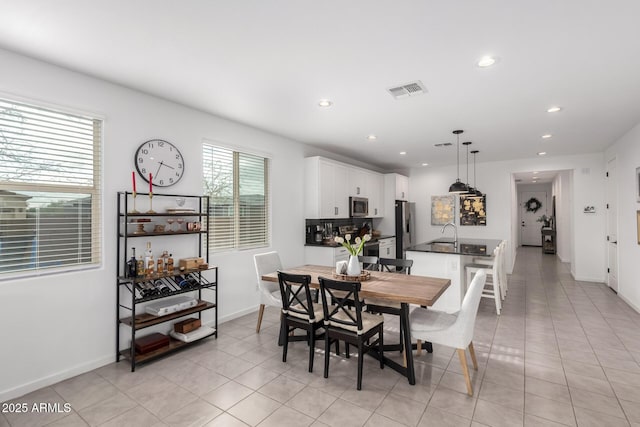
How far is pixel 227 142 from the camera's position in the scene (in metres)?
4.16

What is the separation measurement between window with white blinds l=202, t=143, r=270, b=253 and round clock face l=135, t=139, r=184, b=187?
414 mm

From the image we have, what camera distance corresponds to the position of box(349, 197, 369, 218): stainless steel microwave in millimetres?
6250

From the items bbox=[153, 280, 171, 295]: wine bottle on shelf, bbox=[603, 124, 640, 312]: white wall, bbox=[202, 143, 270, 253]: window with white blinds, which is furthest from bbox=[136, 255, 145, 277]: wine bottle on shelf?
bbox=[603, 124, 640, 312]: white wall

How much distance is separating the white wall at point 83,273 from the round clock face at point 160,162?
0.07 m

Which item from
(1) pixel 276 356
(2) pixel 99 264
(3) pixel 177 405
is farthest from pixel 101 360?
(1) pixel 276 356

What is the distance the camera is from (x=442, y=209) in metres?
7.99

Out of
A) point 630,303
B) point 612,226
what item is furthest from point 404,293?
point 612,226

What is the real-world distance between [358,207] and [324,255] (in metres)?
1.59

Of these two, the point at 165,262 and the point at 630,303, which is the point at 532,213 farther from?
the point at 165,262

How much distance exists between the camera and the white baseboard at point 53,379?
2.42 meters

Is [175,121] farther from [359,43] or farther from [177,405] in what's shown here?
[177,405]

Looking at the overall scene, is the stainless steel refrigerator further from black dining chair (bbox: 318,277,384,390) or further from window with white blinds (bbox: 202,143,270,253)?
black dining chair (bbox: 318,277,384,390)

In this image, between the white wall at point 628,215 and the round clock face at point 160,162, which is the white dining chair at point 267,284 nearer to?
the round clock face at point 160,162

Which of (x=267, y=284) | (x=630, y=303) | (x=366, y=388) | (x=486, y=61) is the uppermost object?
(x=486, y=61)
